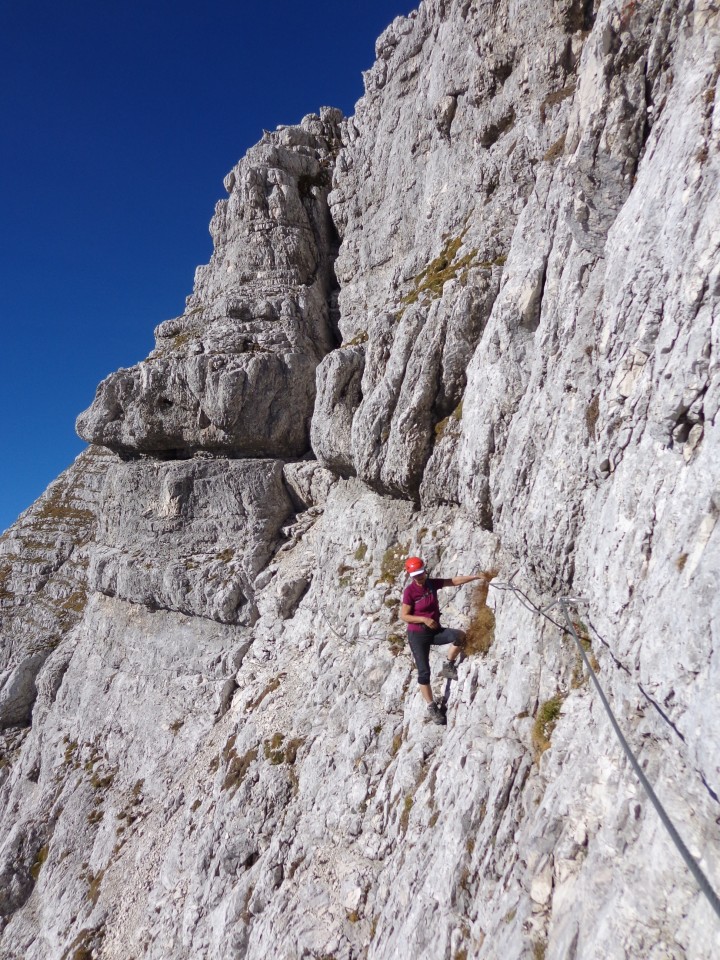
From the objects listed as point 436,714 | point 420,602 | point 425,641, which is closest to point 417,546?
point 420,602

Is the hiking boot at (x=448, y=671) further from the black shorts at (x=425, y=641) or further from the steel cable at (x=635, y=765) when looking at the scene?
the steel cable at (x=635, y=765)

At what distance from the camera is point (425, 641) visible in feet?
43.1

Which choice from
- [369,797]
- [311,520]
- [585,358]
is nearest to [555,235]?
[585,358]

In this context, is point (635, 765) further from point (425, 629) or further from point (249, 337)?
point (249, 337)

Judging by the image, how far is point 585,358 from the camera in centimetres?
1121

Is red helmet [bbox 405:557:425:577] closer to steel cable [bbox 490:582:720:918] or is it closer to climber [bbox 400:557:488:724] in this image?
climber [bbox 400:557:488:724]

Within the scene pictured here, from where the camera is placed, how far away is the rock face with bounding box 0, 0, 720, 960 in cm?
803

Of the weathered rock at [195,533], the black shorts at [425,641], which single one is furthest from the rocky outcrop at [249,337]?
the black shorts at [425,641]

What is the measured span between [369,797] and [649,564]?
9739mm

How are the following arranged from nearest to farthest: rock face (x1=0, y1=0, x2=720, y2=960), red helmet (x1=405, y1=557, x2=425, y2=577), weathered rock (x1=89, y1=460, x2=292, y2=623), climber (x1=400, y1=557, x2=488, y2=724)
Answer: rock face (x1=0, y1=0, x2=720, y2=960)
red helmet (x1=405, y1=557, x2=425, y2=577)
climber (x1=400, y1=557, x2=488, y2=724)
weathered rock (x1=89, y1=460, x2=292, y2=623)

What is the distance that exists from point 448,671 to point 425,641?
41.5 inches

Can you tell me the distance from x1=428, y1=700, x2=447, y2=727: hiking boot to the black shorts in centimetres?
64

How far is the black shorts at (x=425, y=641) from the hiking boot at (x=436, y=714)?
637 millimetres

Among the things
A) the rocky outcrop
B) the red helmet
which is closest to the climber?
the red helmet
